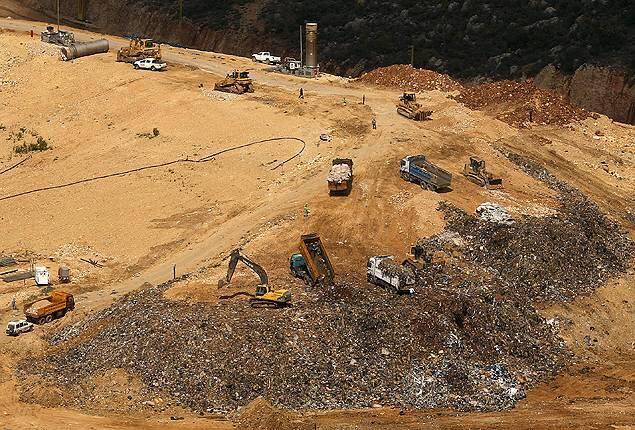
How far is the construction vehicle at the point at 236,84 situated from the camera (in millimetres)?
57219

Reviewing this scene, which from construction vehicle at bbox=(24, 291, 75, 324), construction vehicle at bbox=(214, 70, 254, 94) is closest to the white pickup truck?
construction vehicle at bbox=(214, 70, 254, 94)

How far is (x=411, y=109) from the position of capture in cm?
5325

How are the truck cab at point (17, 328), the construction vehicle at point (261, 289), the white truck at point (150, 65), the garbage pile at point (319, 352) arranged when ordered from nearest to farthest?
1. the garbage pile at point (319, 352)
2. the construction vehicle at point (261, 289)
3. the truck cab at point (17, 328)
4. the white truck at point (150, 65)

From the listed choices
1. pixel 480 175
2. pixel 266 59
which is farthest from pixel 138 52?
pixel 480 175

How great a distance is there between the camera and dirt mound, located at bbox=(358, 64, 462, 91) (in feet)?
194

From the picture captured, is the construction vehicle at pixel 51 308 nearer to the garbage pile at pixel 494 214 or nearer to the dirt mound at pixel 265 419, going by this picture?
the dirt mound at pixel 265 419

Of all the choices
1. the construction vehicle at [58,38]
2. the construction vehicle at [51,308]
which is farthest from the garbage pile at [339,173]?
the construction vehicle at [58,38]

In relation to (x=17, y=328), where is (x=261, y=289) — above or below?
above

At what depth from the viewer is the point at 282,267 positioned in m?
38.0

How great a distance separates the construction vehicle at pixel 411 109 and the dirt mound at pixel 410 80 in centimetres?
476

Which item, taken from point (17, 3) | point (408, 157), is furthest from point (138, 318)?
point (17, 3)

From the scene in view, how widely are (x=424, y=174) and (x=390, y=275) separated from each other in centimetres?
922

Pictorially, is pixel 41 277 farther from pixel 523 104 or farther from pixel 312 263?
pixel 523 104

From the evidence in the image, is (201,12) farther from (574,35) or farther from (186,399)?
(186,399)
